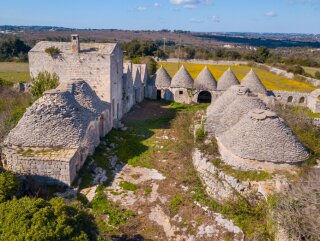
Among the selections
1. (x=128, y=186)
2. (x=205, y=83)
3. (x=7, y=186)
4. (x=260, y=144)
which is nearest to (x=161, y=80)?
(x=205, y=83)

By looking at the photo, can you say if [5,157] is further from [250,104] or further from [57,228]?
[250,104]

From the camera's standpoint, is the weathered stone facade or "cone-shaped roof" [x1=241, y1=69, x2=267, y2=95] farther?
"cone-shaped roof" [x1=241, y1=69, x2=267, y2=95]

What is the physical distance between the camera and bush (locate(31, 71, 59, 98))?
822 inches

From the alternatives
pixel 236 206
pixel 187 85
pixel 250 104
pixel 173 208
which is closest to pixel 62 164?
pixel 173 208

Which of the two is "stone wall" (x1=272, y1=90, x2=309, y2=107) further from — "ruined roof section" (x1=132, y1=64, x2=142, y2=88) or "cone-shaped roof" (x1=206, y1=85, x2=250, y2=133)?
"ruined roof section" (x1=132, y1=64, x2=142, y2=88)

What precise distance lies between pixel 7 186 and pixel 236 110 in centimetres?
1128

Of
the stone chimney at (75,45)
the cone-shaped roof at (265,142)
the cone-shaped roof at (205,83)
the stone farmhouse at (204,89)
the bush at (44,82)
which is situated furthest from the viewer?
the cone-shaped roof at (205,83)

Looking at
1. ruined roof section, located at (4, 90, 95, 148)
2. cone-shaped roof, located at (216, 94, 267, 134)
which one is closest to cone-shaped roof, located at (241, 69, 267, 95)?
cone-shaped roof, located at (216, 94, 267, 134)

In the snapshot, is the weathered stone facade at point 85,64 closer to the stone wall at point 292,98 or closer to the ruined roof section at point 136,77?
the ruined roof section at point 136,77

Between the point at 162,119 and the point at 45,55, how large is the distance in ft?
29.9

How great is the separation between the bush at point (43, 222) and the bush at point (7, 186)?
75.3 inches

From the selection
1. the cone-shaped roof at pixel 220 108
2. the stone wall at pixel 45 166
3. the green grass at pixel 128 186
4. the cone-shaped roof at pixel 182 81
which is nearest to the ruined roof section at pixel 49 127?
the stone wall at pixel 45 166

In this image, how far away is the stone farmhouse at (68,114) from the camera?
13922 millimetres

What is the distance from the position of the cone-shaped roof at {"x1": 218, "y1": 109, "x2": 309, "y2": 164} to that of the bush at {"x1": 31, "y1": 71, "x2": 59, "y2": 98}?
1195 centimetres
